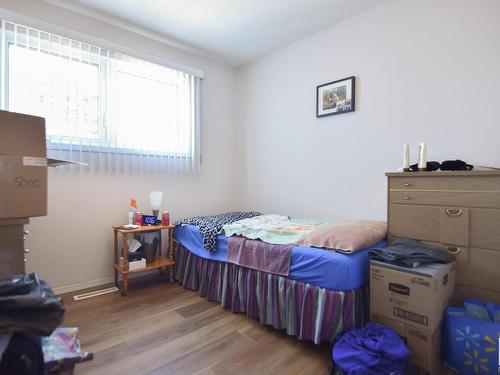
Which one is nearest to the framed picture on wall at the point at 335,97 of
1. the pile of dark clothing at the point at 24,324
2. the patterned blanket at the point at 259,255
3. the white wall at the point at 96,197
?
the white wall at the point at 96,197

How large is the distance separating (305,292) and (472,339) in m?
0.82

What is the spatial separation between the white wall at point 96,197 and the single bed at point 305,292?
1.10 m

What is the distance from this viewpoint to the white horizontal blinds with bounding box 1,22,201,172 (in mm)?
2143

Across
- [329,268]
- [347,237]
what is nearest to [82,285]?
[329,268]

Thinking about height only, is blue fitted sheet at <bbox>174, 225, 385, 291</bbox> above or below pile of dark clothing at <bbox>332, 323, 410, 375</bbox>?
above

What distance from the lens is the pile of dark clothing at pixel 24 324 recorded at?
2.16ft

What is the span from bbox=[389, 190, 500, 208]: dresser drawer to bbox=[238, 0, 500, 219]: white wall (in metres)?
0.46

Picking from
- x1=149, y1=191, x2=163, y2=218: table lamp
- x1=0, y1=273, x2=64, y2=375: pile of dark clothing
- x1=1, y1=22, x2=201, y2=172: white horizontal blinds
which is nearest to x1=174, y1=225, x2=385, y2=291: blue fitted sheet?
x1=0, y1=273, x2=64, y2=375: pile of dark clothing

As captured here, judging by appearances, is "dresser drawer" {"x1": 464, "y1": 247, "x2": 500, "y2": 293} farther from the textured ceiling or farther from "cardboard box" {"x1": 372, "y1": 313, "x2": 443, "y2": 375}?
the textured ceiling

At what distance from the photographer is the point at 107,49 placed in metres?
2.49

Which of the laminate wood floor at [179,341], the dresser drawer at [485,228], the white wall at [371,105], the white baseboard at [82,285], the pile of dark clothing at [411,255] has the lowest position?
the laminate wood floor at [179,341]

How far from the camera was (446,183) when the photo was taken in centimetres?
165

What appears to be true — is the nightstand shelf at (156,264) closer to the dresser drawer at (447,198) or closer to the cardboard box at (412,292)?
the cardboard box at (412,292)

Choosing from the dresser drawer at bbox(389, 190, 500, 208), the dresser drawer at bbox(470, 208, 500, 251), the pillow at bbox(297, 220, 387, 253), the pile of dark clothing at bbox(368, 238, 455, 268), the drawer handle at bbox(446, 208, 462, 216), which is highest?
the dresser drawer at bbox(389, 190, 500, 208)
